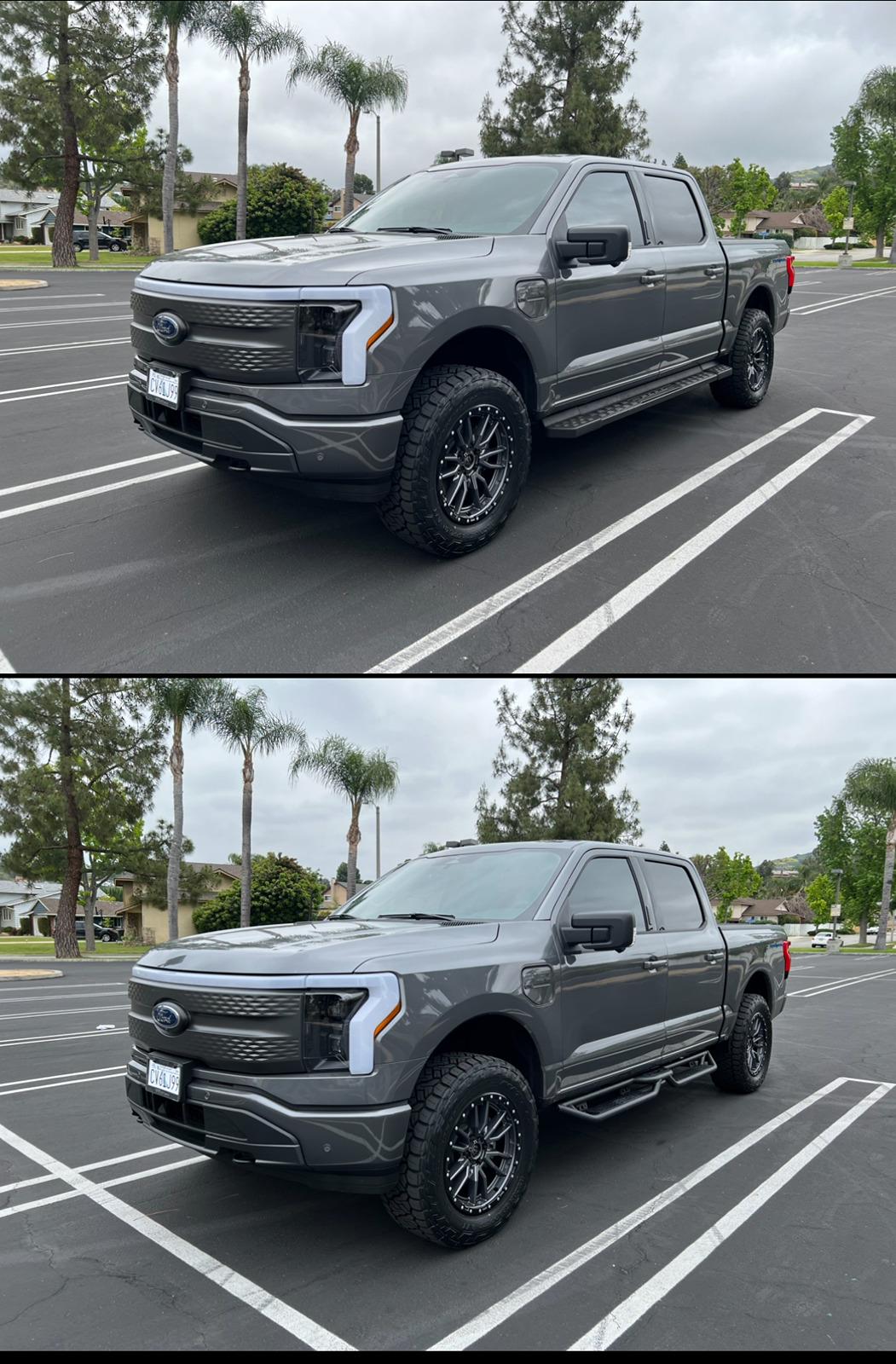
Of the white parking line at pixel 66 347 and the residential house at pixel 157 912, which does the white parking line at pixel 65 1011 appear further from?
the residential house at pixel 157 912

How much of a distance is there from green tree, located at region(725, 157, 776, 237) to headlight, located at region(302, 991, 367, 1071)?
11135 centimetres

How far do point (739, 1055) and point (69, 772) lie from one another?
24.4 metres

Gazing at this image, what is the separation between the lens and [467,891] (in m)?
4.97

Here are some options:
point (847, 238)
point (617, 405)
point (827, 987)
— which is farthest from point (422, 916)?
point (847, 238)

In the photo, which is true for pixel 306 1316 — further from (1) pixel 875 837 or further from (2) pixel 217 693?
(1) pixel 875 837

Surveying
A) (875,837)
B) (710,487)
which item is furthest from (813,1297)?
(875,837)

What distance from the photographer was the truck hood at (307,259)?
5.13 metres

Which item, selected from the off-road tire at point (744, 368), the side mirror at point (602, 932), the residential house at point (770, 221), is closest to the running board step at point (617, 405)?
the off-road tire at point (744, 368)

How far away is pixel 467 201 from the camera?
695 centimetres

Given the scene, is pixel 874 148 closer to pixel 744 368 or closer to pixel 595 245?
pixel 744 368

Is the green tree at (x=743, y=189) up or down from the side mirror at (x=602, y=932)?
up

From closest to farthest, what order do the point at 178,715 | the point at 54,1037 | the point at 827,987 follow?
the point at 54,1037 < the point at 827,987 < the point at 178,715

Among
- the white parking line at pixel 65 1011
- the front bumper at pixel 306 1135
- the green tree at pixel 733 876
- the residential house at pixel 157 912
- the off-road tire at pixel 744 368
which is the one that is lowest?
the green tree at pixel 733 876

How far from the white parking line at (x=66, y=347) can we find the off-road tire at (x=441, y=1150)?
12595 millimetres
